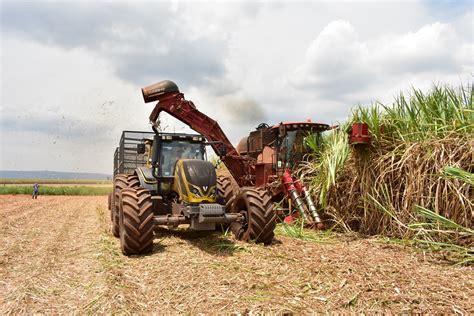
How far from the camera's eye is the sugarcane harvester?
7983 mm

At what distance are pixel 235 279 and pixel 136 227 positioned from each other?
6.92 ft

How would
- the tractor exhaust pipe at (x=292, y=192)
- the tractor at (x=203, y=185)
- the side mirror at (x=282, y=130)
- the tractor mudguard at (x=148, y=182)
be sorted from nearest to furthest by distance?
the tractor at (x=203, y=185), the tractor mudguard at (x=148, y=182), the tractor exhaust pipe at (x=292, y=192), the side mirror at (x=282, y=130)

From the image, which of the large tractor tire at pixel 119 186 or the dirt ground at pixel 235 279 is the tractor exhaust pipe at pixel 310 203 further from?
the large tractor tire at pixel 119 186

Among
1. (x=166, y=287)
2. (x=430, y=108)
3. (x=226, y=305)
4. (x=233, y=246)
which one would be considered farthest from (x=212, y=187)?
Result: (x=430, y=108)

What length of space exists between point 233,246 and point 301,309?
2.66 meters

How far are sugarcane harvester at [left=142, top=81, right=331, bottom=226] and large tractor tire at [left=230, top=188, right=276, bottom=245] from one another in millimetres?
486

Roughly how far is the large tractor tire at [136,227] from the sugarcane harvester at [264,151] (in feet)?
6.28

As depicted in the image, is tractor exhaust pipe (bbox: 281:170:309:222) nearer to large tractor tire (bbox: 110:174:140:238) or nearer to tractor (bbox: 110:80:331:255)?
tractor (bbox: 110:80:331:255)

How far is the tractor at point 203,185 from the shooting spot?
5852mm

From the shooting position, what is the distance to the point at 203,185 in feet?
20.3

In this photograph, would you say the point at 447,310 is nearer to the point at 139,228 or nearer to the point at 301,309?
the point at 301,309

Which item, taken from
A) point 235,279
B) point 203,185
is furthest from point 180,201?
point 235,279

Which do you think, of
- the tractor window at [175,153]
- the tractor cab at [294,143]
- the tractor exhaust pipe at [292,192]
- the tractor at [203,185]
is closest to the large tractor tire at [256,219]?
the tractor at [203,185]

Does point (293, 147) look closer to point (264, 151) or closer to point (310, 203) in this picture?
point (264, 151)
